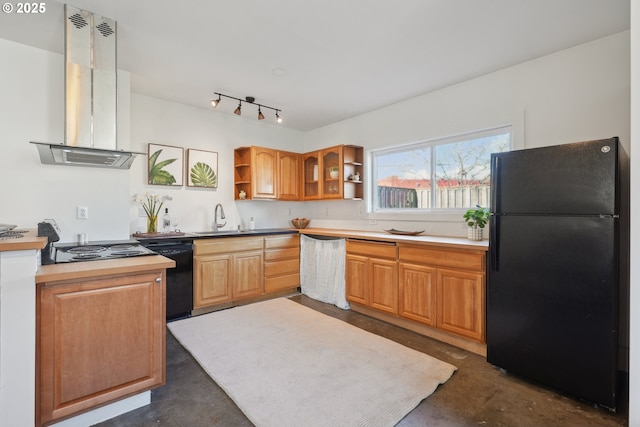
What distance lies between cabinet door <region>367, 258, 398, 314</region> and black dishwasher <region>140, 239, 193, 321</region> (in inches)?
79.8

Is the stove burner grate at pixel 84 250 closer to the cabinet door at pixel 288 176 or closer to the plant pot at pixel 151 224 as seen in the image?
the plant pot at pixel 151 224

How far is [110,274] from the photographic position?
1.71 m

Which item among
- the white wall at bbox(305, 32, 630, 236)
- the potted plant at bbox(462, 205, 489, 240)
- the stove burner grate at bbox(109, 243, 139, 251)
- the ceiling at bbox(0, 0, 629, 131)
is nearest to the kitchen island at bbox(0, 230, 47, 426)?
the stove burner grate at bbox(109, 243, 139, 251)

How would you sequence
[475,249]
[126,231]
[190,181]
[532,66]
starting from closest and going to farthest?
[475,249] < [532,66] < [126,231] < [190,181]

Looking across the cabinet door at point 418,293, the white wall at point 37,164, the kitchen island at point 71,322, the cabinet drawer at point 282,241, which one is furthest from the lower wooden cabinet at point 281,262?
the kitchen island at point 71,322

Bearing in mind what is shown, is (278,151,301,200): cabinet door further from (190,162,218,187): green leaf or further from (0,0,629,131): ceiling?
(0,0,629,131): ceiling

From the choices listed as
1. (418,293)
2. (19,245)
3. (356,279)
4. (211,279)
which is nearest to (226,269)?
(211,279)

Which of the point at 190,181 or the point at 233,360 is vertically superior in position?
the point at 190,181

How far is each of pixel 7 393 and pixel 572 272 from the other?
10.4 feet

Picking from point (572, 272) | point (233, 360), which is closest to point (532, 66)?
point (572, 272)

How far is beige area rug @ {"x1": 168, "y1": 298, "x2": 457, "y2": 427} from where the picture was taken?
1836 millimetres

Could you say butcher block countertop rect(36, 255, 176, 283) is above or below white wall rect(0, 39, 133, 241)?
below

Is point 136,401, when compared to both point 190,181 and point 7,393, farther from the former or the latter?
point 190,181

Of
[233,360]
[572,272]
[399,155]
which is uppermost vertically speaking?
[399,155]
